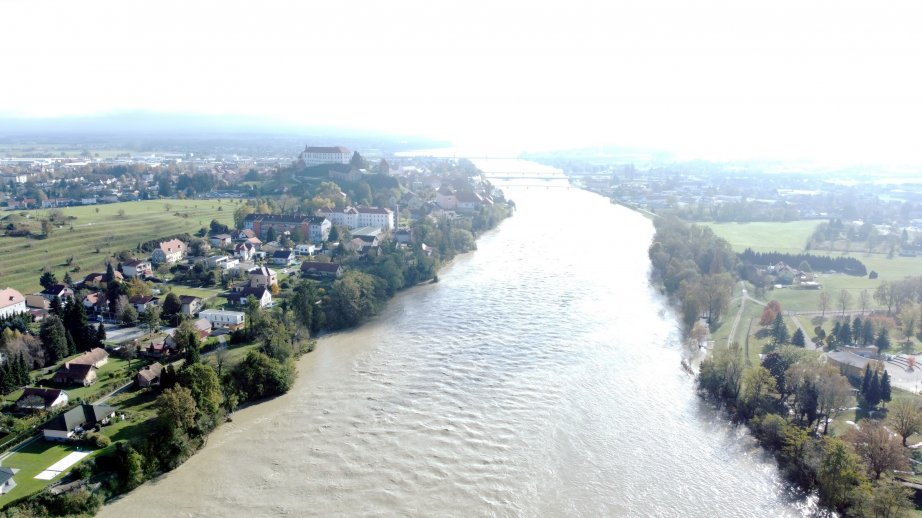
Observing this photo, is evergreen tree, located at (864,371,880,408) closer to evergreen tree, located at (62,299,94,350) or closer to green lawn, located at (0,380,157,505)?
green lawn, located at (0,380,157,505)

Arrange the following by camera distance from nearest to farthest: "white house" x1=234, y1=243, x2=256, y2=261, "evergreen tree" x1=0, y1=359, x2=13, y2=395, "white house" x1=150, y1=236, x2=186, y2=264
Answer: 1. "evergreen tree" x1=0, y1=359, x2=13, y2=395
2. "white house" x1=150, y1=236, x2=186, y2=264
3. "white house" x1=234, y1=243, x2=256, y2=261

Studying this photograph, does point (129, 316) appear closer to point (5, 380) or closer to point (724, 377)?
point (5, 380)

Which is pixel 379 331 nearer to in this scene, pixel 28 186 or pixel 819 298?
pixel 819 298

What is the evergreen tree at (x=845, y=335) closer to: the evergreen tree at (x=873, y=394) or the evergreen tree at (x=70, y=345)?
the evergreen tree at (x=873, y=394)

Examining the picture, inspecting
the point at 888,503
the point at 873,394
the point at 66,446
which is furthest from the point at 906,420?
the point at 66,446

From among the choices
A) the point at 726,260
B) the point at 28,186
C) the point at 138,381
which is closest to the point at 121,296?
the point at 138,381

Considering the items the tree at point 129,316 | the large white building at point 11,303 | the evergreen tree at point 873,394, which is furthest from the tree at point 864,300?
the large white building at point 11,303

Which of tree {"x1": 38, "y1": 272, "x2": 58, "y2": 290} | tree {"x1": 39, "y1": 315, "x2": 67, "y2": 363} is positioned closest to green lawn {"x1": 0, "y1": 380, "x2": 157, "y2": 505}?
tree {"x1": 39, "y1": 315, "x2": 67, "y2": 363}
